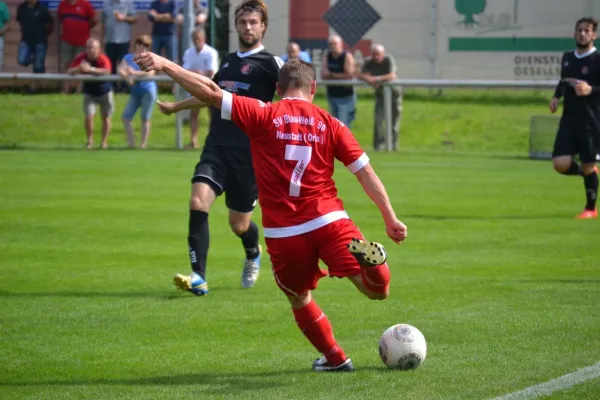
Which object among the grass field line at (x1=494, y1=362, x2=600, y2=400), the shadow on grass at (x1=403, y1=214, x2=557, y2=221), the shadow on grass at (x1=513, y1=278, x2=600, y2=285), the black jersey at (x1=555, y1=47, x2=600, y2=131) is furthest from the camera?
the black jersey at (x1=555, y1=47, x2=600, y2=131)

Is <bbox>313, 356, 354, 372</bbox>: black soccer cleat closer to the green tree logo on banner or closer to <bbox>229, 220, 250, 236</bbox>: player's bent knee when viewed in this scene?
<bbox>229, 220, 250, 236</bbox>: player's bent knee

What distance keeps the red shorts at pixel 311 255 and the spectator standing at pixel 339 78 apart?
55.6ft

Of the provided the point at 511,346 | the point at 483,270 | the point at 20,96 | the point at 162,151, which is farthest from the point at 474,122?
the point at 511,346

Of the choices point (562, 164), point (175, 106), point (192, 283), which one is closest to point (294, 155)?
point (175, 106)

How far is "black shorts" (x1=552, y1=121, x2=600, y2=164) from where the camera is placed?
14523 millimetres

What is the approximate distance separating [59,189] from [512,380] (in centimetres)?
1151

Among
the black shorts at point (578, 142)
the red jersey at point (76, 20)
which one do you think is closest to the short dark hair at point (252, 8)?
the black shorts at point (578, 142)

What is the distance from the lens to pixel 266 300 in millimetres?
9266

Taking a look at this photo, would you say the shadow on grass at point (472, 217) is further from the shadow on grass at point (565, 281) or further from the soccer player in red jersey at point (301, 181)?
the soccer player in red jersey at point (301, 181)

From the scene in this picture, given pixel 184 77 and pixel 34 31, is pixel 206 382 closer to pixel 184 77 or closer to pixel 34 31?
pixel 184 77

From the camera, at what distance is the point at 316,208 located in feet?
21.4

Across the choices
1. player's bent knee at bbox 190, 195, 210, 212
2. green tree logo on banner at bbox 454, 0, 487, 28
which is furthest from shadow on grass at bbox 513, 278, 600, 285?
green tree logo on banner at bbox 454, 0, 487, 28

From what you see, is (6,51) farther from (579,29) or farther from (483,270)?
(483,270)

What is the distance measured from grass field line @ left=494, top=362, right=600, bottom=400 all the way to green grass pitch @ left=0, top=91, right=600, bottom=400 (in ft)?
0.21
